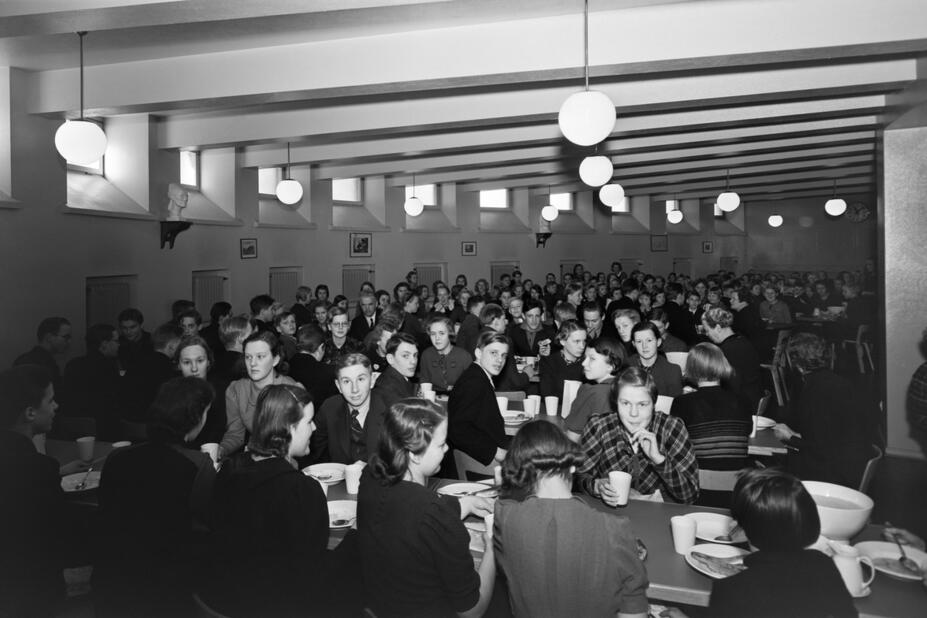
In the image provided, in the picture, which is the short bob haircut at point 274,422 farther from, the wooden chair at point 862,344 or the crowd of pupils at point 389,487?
the wooden chair at point 862,344

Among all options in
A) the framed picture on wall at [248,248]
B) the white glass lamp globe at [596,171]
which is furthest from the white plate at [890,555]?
the framed picture on wall at [248,248]

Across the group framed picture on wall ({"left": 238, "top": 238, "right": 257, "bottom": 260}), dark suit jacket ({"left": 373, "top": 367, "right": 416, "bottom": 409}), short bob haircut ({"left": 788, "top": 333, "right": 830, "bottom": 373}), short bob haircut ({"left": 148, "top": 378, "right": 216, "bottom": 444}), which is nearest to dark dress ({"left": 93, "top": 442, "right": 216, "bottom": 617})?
short bob haircut ({"left": 148, "top": 378, "right": 216, "bottom": 444})

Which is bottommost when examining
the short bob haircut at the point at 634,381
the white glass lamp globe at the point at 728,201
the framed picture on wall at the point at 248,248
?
the short bob haircut at the point at 634,381

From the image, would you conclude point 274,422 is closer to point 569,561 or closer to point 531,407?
point 569,561

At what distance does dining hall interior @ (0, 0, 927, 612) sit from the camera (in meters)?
4.73

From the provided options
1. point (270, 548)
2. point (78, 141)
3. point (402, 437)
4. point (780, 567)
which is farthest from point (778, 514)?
point (78, 141)

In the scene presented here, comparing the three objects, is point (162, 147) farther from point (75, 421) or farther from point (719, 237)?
point (719, 237)

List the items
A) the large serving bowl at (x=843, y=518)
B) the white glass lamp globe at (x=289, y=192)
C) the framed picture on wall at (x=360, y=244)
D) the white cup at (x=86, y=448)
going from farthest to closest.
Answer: the framed picture on wall at (x=360, y=244) < the white glass lamp globe at (x=289, y=192) < the white cup at (x=86, y=448) < the large serving bowl at (x=843, y=518)

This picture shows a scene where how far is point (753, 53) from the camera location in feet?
15.7

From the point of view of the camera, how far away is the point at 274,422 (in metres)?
2.41

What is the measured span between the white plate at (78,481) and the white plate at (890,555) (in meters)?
3.05

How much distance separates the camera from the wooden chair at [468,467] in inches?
140

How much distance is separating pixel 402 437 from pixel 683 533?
3.28 ft

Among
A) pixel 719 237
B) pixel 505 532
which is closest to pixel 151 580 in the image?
pixel 505 532
